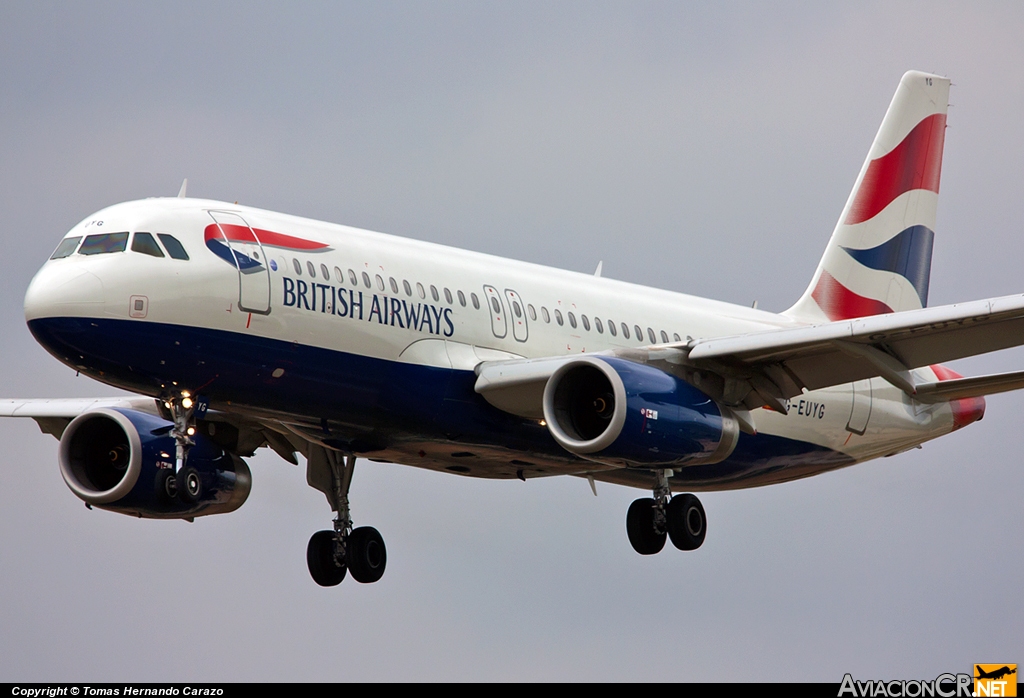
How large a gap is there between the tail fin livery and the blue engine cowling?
13.6 meters

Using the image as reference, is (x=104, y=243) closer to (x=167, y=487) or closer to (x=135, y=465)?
(x=167, y=487)

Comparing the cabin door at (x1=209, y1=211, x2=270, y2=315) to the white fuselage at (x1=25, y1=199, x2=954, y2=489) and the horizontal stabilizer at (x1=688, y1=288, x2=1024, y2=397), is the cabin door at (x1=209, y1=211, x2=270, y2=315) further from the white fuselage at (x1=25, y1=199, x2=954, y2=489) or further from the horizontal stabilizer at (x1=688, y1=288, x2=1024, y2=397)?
the horizontal stabilizer at (x1=688, y1=288, x2=1024, y2=397)

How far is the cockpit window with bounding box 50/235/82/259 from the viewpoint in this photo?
89.6 ft

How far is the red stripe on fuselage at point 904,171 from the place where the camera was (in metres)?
40.7

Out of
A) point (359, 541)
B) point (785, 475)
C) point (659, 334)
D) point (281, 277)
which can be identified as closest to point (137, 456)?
point (359, 541)

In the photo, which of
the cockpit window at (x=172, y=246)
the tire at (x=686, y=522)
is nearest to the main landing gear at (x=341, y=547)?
the tire at (x=686, y=522)

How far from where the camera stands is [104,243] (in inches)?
1069

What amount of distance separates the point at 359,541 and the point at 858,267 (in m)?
13.6

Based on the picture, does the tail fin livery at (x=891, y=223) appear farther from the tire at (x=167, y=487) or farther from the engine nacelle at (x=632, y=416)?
the tire at (x=167, y=487)

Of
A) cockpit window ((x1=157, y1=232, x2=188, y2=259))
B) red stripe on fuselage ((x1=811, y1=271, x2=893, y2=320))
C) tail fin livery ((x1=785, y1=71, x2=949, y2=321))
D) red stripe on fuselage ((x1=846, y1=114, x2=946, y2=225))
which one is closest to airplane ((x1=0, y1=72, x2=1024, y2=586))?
cockpit window ((x1=157, y1=232, x2=188, y2=259))

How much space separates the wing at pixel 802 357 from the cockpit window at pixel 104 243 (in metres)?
6.65

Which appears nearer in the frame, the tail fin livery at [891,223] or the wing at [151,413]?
the wing at [151,413]

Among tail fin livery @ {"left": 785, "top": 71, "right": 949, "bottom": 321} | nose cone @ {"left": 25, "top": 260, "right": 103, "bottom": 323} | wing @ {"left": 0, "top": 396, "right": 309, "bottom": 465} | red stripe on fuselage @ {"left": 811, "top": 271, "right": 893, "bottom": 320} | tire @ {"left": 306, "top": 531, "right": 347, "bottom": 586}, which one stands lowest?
tire @ {"left": 306, "top": 531, "right": 347, "bottom": 586}

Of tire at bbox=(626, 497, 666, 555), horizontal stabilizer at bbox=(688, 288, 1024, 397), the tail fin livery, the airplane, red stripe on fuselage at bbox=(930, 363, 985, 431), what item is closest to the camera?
the airplane
